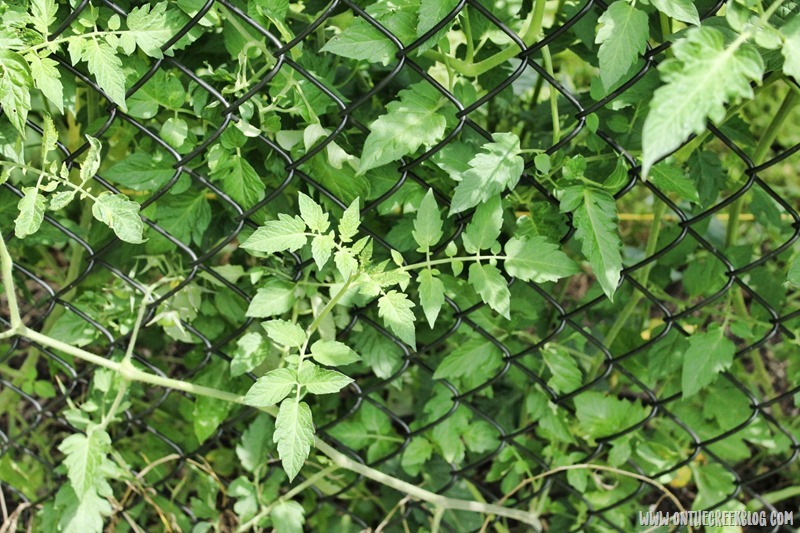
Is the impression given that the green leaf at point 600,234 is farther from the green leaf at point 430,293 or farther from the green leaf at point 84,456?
the green leaf at point 84,456

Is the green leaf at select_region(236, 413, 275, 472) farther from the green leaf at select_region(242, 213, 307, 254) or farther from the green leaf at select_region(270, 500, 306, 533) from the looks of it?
the green leaf at select_region(242, 213, 307, 254)

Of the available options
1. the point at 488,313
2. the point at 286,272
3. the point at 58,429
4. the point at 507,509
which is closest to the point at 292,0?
the point at 286,272

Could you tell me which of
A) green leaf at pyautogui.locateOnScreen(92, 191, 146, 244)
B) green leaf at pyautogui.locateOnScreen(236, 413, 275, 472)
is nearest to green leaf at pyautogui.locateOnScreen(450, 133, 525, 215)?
green leaf at pyautogui.locateOnScreen(92, 191, 146, 244)

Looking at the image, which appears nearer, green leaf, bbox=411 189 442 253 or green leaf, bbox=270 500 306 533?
green leaf, bbox=411 189 442 253

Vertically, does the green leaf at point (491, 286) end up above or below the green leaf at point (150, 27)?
below

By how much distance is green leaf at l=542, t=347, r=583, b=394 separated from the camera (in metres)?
1.58

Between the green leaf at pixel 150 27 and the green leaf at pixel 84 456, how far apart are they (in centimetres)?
74

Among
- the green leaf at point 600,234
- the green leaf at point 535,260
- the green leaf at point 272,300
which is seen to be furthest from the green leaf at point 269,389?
the green leaf at point 600,234

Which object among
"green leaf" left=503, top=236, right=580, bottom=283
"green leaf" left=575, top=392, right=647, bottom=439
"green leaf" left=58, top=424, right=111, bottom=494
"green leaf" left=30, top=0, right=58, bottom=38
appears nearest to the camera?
"green leaf" left=30, top=0, right=58, bottom=38

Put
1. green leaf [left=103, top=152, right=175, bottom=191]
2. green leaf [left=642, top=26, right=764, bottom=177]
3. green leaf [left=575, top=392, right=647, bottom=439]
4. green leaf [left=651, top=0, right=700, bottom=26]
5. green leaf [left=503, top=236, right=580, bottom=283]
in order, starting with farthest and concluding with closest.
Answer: green leaf [left=575, top=392, right=647, bottom=439] → green leaf [left=103, top=152, right=175, bottom=191] → green leaf [left=503, top=236, right=580, bottom=283] → green leaf [left=651, top=0, right=700, bottom=26] → green leaf [left=642, top=26, right=764, bottom=177]

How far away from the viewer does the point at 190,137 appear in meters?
1.38

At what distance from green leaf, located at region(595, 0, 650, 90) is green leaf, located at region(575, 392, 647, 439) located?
0.73 metres

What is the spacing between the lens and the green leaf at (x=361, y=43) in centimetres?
118

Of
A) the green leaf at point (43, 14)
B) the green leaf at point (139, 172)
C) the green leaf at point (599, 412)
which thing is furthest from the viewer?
the green leaf at point (599, 412)
